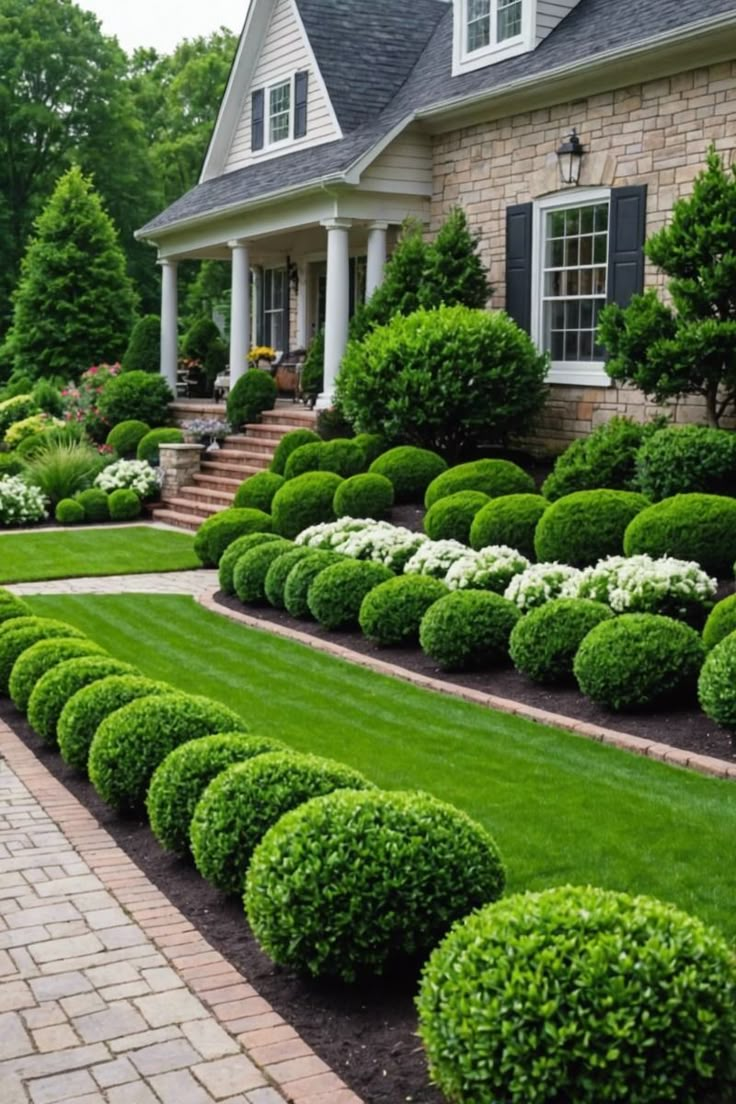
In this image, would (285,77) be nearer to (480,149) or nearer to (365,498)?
(480,149)

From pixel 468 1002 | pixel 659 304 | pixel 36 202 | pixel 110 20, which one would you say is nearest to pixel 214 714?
pixel 468 1002

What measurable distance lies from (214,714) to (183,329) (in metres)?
36.0

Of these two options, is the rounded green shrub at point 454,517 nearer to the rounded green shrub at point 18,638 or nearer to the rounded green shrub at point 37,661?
the rounded green shrub at point 18,638

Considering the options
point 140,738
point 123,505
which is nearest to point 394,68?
point 123,505

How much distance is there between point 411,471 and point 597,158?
416cm

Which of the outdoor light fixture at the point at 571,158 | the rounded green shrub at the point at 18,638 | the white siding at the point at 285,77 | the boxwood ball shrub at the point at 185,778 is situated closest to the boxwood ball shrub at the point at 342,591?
the rounded green shrub at the point at 18,638

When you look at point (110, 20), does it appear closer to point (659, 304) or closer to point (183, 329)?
point (183, 329)

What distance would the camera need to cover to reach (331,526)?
12109 mm

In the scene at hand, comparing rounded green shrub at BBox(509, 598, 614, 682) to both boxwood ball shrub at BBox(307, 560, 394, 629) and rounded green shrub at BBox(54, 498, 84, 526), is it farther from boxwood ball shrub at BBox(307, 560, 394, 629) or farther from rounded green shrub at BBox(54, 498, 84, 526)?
rounded green shrub at BBox(54, 498, 84, 526)

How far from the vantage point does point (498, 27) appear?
16.0 metres

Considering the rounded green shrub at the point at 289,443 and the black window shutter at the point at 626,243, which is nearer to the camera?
the black window shutter at the point at 626,243

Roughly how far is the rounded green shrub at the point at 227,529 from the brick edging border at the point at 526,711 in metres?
2.68

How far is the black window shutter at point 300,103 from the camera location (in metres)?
20.0

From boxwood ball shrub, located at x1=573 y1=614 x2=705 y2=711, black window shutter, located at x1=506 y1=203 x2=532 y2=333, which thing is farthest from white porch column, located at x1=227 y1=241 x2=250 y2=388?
boxwood ball shrub, located at x1=573 y1=614 x2=705 y2=711
